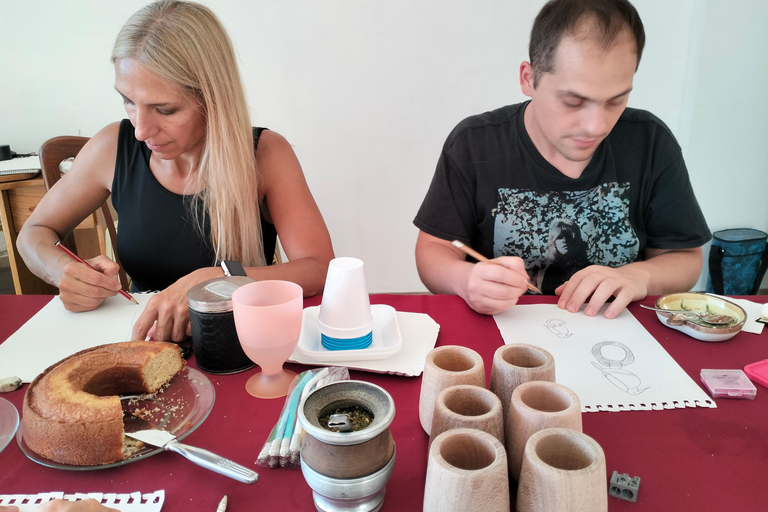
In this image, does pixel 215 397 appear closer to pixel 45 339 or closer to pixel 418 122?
pixel 45 339

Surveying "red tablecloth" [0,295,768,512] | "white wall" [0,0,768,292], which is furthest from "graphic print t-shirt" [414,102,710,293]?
"white wall" [0,0,768,292]

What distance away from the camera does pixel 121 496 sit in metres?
0.61

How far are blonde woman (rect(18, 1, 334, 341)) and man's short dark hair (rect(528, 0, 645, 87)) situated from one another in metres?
0.70

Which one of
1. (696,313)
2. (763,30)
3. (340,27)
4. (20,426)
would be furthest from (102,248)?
(763,30)

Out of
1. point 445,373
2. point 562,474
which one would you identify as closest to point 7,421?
point 445,373

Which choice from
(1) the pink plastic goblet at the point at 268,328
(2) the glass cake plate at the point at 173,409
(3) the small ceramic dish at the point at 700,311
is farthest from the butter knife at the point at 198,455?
(3) the small ceramic dish at the point at 700,311

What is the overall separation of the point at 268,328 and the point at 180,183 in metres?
0.85

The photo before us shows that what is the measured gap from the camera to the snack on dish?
2.12ft

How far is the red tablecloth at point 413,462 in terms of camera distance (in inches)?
23.7

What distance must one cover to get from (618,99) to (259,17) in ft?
7.20

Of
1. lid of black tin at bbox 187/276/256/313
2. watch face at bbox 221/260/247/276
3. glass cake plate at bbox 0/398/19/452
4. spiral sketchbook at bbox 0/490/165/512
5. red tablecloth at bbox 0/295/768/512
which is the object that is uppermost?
lid of black tin at bbox 187/276/256/313

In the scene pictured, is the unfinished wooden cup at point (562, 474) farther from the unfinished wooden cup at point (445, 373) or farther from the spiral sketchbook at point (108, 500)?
the spiral sketchbook at point (108, 500)

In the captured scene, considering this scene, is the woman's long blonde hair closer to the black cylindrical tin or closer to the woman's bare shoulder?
the woman's bare shoulder

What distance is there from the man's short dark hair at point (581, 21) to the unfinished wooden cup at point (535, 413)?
84 cm
